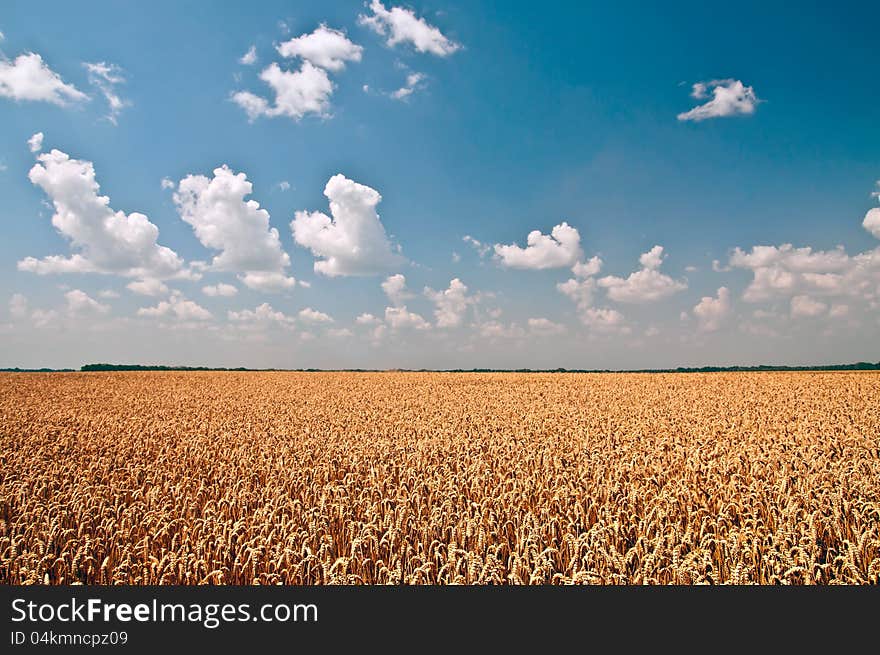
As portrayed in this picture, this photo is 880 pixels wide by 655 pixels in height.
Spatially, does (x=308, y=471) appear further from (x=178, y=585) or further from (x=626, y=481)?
(x=626, y=481)

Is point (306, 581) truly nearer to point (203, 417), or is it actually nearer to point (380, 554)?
point (380, 554)

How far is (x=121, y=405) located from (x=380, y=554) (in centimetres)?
1983

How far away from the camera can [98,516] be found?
6.67m

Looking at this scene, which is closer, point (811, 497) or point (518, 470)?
point (811, 497)

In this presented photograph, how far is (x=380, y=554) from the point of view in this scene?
547cm

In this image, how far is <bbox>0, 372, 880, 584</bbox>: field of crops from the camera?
197 inches

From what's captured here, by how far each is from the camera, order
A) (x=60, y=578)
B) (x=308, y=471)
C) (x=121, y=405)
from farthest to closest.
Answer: (x=121, y=405) → (x=308, y=471) → (x=60, y=578)

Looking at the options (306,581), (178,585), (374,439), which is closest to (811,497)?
(306,581)

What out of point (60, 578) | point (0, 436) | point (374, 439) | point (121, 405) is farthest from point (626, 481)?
point (121, 405)

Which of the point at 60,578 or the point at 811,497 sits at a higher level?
the point at 811,497

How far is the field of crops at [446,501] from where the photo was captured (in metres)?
5.00

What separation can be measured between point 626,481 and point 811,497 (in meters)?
2.39

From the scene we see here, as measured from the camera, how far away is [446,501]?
21.4 feet

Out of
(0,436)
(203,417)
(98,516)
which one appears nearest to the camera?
(98,516)
